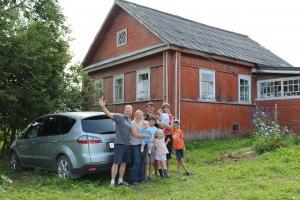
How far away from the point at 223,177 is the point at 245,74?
10.9m

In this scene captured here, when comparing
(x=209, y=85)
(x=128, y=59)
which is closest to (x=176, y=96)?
(x=209, y=85)

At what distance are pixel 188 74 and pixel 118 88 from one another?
14.7ft

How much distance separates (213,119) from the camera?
17.4 meters

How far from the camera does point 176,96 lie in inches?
635

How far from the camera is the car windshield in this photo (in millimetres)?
9000

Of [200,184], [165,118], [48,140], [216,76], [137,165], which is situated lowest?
[200,184]

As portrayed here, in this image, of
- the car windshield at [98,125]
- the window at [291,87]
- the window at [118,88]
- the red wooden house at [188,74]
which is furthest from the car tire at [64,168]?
the window at [291,87]

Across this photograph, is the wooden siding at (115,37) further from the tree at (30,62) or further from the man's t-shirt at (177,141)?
the man's t-shirt at (177,141)

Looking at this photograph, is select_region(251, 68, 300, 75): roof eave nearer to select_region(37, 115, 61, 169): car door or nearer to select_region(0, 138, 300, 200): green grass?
select_region(0, 138, 300, 200): green grass

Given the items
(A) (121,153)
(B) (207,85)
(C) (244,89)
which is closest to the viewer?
(A) (121,153)

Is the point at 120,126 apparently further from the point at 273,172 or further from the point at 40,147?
the point at 273,172

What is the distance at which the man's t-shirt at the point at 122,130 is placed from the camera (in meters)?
8.65

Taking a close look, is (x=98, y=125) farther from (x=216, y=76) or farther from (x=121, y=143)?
(x=216, y=76)

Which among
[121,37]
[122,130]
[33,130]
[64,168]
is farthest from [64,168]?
[121,37]
